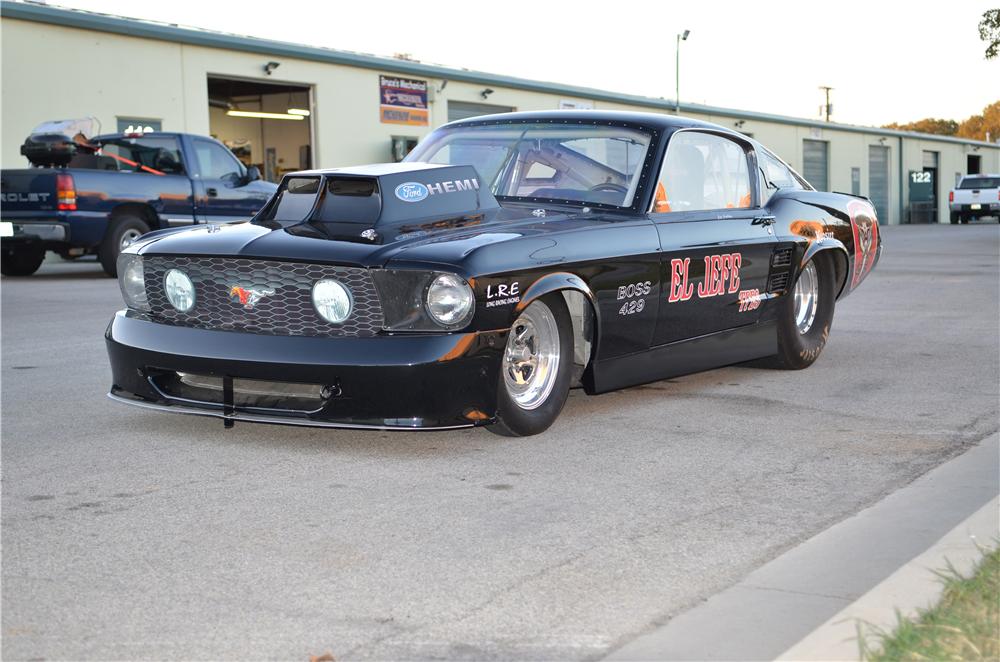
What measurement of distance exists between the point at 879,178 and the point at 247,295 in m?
53.1

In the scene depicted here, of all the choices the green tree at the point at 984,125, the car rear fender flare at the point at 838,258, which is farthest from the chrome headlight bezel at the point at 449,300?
the green tree at the point at 984,125

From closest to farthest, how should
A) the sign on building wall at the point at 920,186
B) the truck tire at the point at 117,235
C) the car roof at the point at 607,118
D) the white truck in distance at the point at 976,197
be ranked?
the car roof at the point at 607,118 → the truck tire at the point at 117,235 → the white truck in distance at the point at 976,197 → the sign on building wall at the point at 920,186

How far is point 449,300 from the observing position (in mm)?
4512

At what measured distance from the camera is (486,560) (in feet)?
11.1

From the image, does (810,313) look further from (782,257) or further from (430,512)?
(430,512)

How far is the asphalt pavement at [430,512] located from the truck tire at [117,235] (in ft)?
27.5

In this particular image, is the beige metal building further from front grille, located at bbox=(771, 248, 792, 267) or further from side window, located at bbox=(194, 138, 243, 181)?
front grille, located at bbox=(771, 248, 792, 267)

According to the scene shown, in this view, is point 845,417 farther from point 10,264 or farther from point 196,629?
point 10,264

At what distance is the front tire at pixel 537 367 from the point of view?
16.0 ft

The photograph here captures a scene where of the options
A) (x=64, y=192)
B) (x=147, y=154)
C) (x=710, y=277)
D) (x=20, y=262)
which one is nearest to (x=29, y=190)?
(x=64, y=192)

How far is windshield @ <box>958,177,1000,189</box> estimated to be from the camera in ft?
149

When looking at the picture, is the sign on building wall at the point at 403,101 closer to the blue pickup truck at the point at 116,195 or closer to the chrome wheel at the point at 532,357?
the blue pickup truck at the point at 116,195

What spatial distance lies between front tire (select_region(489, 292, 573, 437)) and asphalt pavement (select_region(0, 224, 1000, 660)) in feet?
0.34

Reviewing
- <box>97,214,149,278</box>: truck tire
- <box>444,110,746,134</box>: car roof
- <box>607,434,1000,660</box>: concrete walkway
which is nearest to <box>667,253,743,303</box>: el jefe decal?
<box>444,110,746,134</box>: car roof
